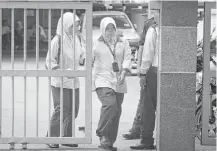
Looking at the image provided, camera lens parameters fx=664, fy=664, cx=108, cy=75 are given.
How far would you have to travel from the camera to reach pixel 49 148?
26.7ft

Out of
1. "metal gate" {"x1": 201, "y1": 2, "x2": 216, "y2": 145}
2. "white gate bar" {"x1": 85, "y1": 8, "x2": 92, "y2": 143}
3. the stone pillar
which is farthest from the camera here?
"metal gate" {"x1": 201, "y1": 2, "x2": 216, "y2": 145}

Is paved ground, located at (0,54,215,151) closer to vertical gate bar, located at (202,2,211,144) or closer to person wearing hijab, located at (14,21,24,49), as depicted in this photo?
vertical gate bar, located at (202,2,211,144)

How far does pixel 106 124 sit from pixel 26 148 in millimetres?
1011

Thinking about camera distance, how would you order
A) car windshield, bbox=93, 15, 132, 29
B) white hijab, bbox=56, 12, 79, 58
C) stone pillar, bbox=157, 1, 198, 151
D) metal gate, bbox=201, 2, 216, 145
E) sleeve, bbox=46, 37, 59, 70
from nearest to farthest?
stone pillar, bbox=157, 1, 198, 151, sleeve, bbox=46, 37, 59, 70, white hijab, bbox=56, 12, 79, 58, metal gate, bbox=201, 2, 216, 145, car windshield, bbox=93, 15, 132, 29

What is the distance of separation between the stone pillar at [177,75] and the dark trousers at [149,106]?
766mm

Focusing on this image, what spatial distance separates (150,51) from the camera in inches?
325

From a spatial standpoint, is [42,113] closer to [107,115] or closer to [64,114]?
[64,114]

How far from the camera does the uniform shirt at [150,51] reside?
822cm

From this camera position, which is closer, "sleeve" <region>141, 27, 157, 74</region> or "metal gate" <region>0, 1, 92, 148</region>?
"metal gate" <region>0, 1, 92, 148</region>

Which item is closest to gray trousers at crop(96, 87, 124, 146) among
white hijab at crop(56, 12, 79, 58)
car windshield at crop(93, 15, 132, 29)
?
white hijab at crop(56, 12, 79, 58)

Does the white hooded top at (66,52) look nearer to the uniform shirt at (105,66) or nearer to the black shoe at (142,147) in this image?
the uniform shirt at (105,66)

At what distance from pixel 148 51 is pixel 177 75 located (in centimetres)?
85

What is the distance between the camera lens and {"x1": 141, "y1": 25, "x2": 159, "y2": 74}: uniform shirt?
8.22 m

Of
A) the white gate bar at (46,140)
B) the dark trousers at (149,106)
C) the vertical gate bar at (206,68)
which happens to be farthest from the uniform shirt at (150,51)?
the white gate bar at (46,140)
